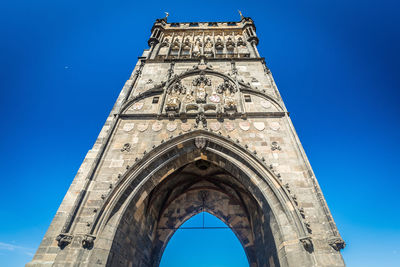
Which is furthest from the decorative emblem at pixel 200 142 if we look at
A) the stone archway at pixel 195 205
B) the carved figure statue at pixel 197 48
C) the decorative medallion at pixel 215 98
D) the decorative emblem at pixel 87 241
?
the carved figure statue at pixel 197 48

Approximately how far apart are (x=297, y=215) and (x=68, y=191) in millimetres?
8183

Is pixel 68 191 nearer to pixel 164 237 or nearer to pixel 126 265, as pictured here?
pixel 126 265

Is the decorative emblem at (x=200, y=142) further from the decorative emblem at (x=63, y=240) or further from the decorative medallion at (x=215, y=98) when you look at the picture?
the decorative emblem at (x=63, y=240)

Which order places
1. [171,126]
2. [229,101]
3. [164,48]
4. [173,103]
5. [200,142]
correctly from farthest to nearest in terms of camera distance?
1. [164,48]
2. [229,101]
3. [173,103]
4. [171,126]
5. [200,142]

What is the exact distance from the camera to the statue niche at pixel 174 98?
995 cm

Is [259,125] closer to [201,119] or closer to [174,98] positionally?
[201,119]

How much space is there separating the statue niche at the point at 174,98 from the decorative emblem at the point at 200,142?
189cm

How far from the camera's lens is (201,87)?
11438mm

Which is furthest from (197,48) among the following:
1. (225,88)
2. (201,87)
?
(225,88)

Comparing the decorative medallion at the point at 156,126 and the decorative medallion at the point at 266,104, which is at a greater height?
the decorative medallion at the point at 266,104

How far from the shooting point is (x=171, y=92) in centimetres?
1141

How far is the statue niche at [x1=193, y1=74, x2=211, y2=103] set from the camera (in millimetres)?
10542

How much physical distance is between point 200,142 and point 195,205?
542 centimetres

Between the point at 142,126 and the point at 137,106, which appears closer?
the point at 142,126
